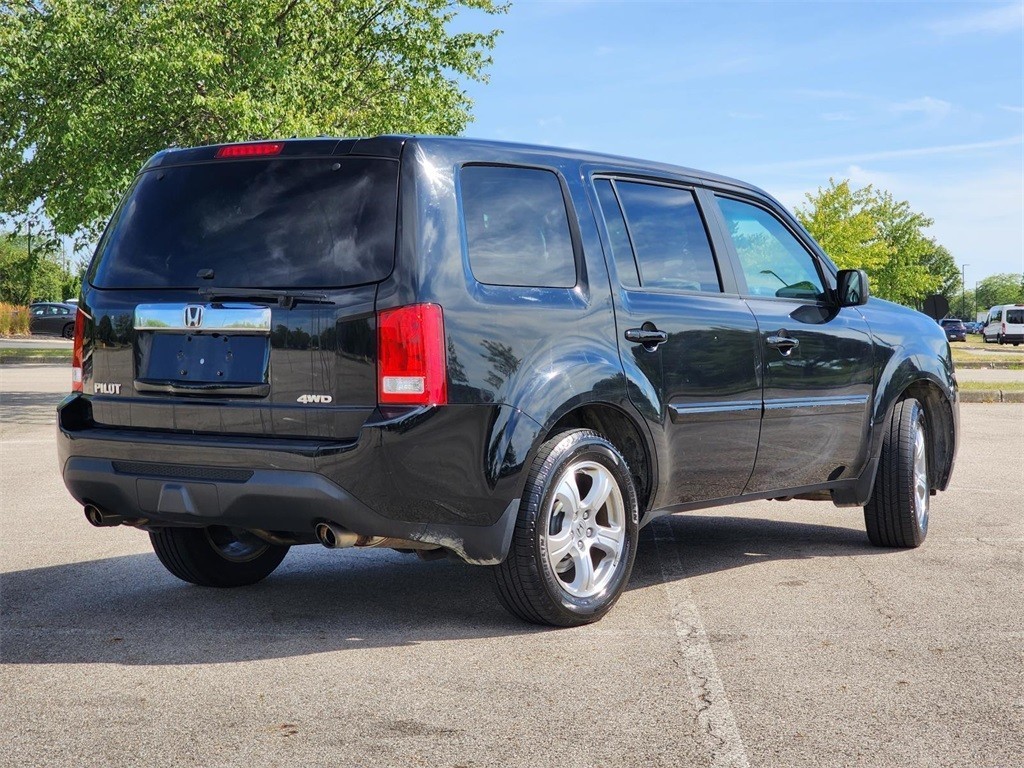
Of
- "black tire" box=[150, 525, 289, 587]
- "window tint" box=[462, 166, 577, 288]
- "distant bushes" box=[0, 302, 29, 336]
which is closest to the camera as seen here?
"window tint" box=[462, 166, 577, 288]

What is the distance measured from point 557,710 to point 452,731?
389 millimetres

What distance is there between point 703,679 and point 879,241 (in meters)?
67.9

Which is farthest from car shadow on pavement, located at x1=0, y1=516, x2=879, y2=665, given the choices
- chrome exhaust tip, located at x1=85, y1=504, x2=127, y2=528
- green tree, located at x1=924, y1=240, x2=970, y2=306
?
green tree, located at x1=924, y1=240, x2=970, y2=306

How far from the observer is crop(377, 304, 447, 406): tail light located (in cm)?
480

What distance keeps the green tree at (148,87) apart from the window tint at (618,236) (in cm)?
1254

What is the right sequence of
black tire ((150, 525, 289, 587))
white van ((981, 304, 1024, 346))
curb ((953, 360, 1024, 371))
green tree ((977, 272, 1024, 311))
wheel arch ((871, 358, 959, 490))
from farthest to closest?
green tree ((977, 272, 1024, 311)), white van ((981, 304, 1024, 346)), curb ((953, 360, 1024, 371)), wheel arch ((871, 358, 959, 490)), black tire ((150, 525, 289, 587))

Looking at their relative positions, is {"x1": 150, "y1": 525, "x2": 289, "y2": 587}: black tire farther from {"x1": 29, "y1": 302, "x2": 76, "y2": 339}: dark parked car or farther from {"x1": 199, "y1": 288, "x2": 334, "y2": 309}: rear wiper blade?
{"x1": 29, "y1": 302, "x2": 76, "y2": 339}: dark parked car

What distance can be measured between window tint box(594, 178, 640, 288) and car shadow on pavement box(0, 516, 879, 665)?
4.68ft

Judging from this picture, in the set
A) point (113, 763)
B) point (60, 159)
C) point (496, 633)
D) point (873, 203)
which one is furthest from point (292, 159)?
point (873, 203)

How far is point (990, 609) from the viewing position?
5797mm

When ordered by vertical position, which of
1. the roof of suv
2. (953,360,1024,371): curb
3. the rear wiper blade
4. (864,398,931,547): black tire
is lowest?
(953,360,1024,371): curb

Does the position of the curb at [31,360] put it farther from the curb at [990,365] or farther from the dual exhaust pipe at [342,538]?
the dual exhaust pipe at [342,538]

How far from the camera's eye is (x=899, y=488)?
721 cm

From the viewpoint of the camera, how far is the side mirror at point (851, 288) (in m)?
6.86
